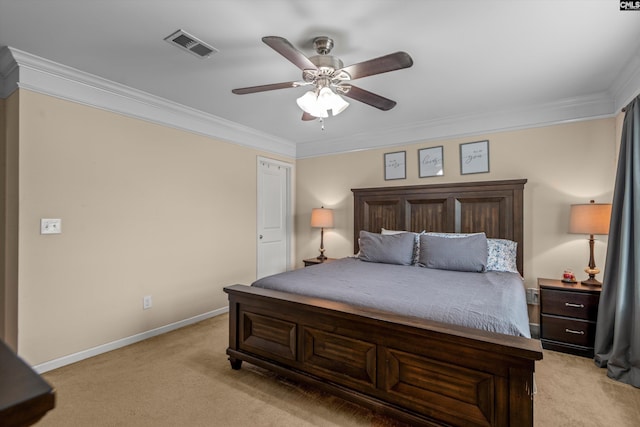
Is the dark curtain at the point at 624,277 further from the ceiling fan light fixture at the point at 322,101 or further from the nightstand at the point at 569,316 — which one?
the ceiling fan light fixture at the point at 322,101

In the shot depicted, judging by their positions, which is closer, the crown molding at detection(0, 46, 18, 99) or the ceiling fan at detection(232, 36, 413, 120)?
the ceiling fan at detection(232, 36, 413, 120)

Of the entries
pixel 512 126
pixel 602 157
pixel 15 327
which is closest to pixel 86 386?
pixel 15 327

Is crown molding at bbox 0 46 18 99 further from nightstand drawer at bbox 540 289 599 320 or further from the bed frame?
nightstand drawer at bbox 540 289 599 320

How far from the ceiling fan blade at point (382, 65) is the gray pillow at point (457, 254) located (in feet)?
6.07

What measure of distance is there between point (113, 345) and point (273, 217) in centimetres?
248

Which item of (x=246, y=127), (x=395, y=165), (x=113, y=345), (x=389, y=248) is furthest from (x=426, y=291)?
(x=246, y=127)

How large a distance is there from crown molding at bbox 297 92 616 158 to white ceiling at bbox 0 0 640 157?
13 millimetres

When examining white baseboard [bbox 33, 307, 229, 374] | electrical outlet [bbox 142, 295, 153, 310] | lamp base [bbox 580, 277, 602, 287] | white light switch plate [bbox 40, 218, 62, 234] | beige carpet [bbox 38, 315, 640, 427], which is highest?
white light switch plate [bbox 40, 218, 62, 234]

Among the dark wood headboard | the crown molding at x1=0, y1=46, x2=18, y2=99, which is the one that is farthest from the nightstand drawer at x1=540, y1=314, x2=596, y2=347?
the crown molding at x1=0, y1=46, x2=18, y2=99

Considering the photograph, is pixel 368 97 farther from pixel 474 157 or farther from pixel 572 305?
pixel 572 305

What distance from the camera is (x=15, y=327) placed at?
2.33 meters

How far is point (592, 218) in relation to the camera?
8.87 feet

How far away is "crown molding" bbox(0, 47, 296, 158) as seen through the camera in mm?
2328

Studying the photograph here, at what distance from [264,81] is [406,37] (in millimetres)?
1224
